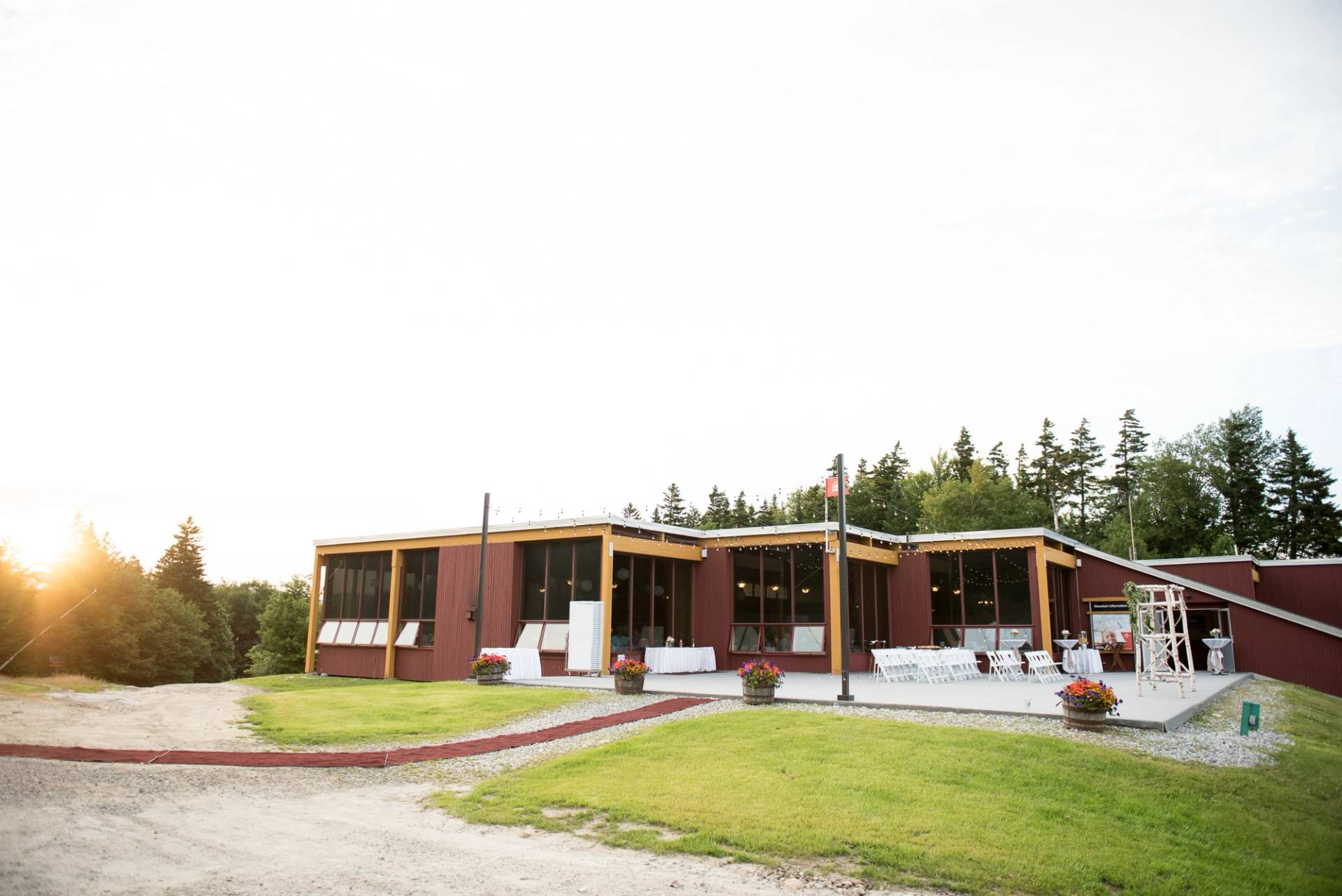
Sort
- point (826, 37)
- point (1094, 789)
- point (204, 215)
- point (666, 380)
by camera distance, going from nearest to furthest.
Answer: point (1094, 789)
point (204, 215)
point (826, 37)
point (666, 380)

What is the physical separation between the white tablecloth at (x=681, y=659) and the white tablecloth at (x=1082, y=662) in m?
7.80

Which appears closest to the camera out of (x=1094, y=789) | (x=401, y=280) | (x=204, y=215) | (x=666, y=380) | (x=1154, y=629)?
(x=1094, y=789)

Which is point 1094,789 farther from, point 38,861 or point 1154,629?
point 1154,629

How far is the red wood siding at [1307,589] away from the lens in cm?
2492

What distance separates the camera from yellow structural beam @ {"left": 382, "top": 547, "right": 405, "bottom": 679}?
2191 cm

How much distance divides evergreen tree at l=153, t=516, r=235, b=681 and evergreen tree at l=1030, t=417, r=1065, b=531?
53.5 meters

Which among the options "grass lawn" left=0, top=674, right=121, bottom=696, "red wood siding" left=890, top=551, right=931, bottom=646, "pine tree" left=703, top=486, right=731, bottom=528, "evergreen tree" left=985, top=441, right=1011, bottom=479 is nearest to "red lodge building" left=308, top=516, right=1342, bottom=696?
"red wood siding" left=890, top=551, right=931, bottom=646

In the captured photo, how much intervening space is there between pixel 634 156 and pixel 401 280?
4238 mm

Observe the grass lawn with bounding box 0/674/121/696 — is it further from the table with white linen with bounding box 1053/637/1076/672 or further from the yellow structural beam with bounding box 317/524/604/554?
the table with white linen with bounding box 1053/637/1076/672

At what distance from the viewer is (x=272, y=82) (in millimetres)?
8070

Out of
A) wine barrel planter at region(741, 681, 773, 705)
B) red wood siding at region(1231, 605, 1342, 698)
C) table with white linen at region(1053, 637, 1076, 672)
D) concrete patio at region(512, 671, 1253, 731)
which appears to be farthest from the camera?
red wood siding at region(1231, 605, 1342, 698)

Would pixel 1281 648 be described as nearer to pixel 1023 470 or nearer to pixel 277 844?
pixel 277 844

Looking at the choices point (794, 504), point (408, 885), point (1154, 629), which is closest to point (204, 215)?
point (408, 885)

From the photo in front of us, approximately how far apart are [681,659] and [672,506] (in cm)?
5330
